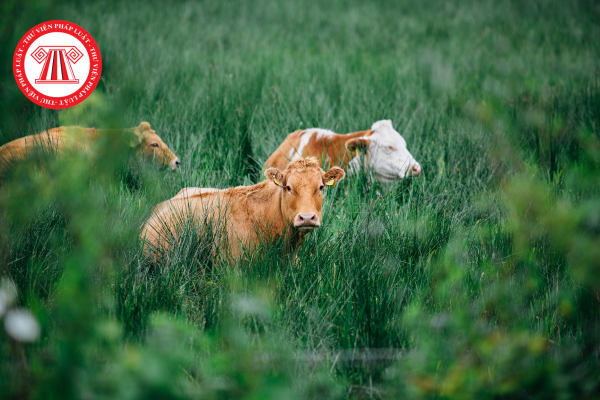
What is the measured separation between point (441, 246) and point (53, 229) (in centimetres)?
255

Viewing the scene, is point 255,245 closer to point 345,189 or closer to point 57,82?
point 345,189

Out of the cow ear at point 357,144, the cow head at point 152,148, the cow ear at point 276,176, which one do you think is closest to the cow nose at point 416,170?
the cow ear at point 357,144

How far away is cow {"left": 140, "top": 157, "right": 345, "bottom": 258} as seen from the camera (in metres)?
2.71

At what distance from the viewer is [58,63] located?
3338mm

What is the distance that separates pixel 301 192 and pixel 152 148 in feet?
6.93

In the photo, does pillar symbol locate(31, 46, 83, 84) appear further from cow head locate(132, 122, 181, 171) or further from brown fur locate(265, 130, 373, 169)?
brown fur locate(265, 130, 373, 169)

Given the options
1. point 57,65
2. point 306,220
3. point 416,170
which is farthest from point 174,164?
point 416,170

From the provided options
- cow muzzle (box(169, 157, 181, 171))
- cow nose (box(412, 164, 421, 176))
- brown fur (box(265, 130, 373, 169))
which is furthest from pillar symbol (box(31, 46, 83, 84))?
cow nose (box(412, 164, 421, 176))

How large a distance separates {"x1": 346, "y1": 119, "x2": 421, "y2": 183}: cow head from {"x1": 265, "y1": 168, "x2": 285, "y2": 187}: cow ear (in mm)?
1351

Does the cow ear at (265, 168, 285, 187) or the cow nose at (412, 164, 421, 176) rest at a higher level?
Answer: the cow ear at (265, 168, 285, 187)

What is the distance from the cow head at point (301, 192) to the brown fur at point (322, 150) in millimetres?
1234

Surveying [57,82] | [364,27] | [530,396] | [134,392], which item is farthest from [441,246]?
[364,27]

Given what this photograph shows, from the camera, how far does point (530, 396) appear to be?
1.73 meters

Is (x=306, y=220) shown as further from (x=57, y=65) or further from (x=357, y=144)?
(x=57, y=65)
